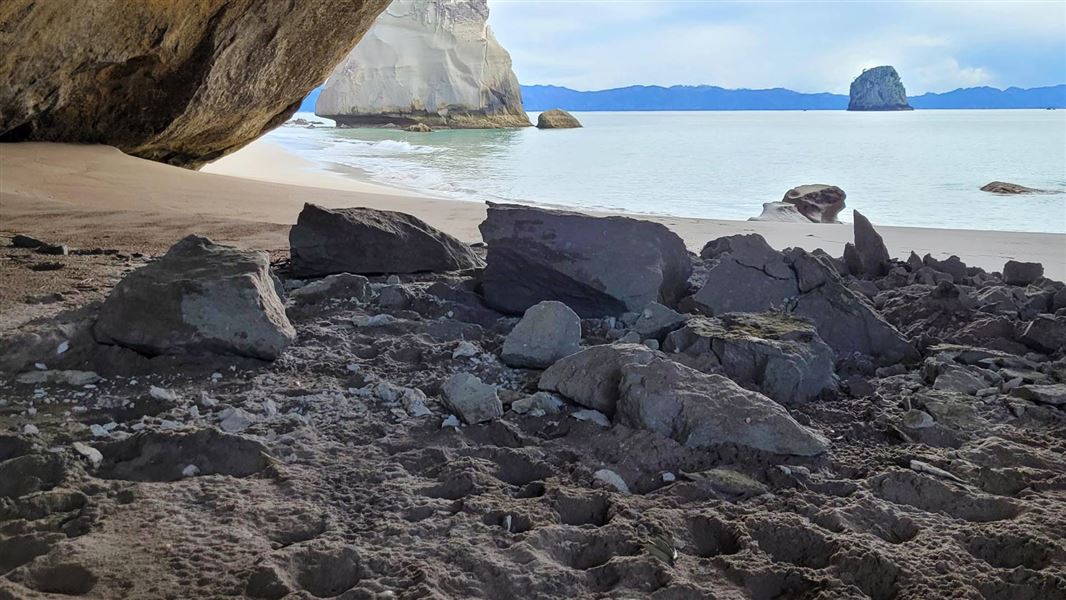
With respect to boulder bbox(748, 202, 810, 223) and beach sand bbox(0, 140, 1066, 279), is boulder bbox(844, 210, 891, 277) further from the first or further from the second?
boulder bbox(748, 202, 810, 223)

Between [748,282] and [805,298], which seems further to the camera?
[748,282]

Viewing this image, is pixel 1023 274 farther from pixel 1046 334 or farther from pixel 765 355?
pixel 765 355

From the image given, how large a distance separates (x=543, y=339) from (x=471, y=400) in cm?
57

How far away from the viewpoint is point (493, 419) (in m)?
2.64

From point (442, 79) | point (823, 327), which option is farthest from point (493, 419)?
point (442, 79)

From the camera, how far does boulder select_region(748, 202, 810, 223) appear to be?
10.6 meters

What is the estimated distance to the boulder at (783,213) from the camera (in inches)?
417

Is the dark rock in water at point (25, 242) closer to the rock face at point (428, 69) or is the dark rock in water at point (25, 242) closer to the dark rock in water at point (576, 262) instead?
the dark rock in water at point (576, 262)

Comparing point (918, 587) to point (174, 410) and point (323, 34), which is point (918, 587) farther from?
point (323, 34)

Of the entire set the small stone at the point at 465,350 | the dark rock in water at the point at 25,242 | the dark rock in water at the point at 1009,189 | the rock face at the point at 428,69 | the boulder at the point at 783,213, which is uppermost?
the rock face at the point at 428,69

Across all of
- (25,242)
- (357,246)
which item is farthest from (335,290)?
(25,242)

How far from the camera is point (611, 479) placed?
7.38 feet

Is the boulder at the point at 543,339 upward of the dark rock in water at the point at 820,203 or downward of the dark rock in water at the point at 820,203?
downward

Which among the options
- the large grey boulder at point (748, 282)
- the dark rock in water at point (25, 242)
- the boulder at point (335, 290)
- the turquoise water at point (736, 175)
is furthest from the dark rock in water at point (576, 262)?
the turquoise water at point (736, 175)
